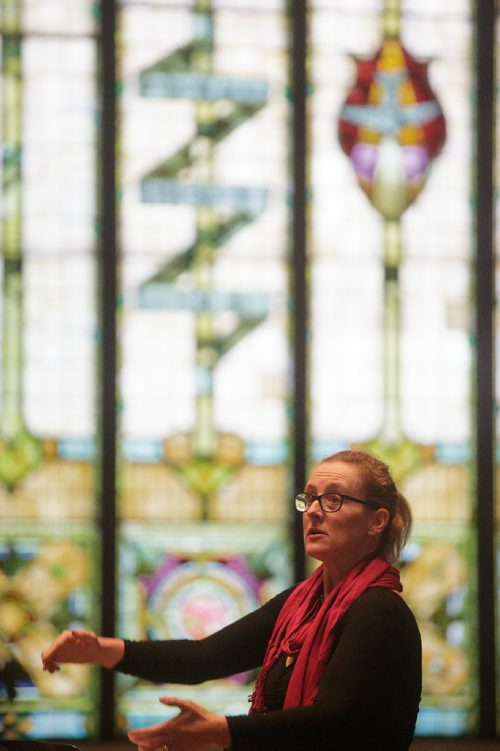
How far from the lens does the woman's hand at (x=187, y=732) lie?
1824 millimetres

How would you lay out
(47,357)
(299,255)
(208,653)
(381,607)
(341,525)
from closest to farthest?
(381,607) → (341,525) → (208,653) → (47,357) → (299,255)

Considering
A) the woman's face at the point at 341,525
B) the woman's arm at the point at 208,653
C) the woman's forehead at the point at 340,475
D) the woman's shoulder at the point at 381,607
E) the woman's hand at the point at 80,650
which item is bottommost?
the woman's arm at the point at 208,653

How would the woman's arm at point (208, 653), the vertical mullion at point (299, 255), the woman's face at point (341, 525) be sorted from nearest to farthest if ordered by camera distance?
the woman's face at point (341, 525) → the woman's arm at point (208, 653) → the vertical mullion at point (299, 255)

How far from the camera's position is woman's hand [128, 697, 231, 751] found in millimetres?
1824

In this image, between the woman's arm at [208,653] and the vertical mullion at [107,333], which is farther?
the vertical mullion at [107,333]

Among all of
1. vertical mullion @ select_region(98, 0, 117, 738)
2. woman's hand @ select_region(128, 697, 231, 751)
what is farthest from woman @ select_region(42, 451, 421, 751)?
vertical mullion @ select_region(98, 0, 117, 738)

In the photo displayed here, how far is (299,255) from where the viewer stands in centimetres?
419

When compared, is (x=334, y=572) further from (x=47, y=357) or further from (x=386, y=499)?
(x=47, y=357)

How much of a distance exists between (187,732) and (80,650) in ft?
1.28

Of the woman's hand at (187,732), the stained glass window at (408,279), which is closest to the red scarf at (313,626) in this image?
the woman's hand at (187,732)

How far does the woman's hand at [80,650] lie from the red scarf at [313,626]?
10.6 inches

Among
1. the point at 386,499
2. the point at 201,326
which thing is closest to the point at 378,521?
the point at 386,499

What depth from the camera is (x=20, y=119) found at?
160 inches

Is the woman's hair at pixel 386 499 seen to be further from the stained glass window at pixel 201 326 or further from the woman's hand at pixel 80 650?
the stained glass window at pixel 201 326
